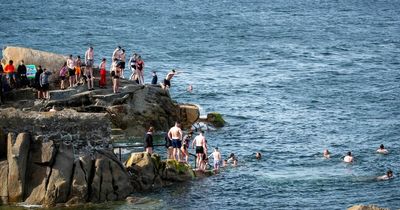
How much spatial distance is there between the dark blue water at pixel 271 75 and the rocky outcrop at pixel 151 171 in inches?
39.5

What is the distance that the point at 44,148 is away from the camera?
46594 millimetres

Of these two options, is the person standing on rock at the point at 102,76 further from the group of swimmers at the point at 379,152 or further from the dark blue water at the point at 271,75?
the group of swimmers at the point at 379,152

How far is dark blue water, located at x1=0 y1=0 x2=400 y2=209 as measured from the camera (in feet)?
180

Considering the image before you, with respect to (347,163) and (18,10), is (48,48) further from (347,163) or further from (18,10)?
(347,163)

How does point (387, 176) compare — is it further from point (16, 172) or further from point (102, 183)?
point (16, 172)

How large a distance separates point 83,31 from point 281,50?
27049mm

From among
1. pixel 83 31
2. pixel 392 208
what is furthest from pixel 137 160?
pixel 83 31

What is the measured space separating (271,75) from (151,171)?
51.5 m

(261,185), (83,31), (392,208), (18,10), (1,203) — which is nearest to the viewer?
(1,203)

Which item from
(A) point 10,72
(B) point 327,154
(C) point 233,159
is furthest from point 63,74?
(B) point 327,154

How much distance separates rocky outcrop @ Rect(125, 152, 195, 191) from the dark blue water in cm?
100

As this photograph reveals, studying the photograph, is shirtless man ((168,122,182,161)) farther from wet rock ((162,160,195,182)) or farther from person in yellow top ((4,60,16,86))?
person in yellow top ((4,60,16,86))

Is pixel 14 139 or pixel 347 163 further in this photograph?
pixel 347 163

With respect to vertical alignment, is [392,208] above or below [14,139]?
below
